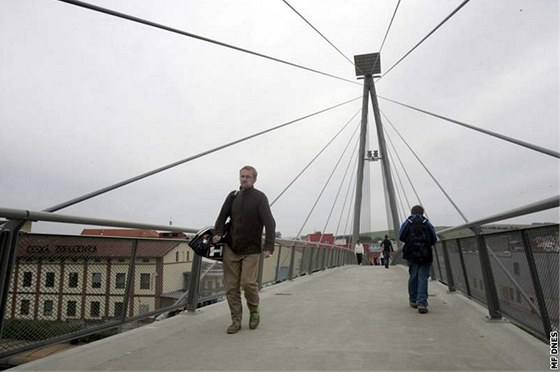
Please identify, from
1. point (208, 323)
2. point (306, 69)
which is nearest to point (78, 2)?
point (208, 323)

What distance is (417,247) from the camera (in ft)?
18.0

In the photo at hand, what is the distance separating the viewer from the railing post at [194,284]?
5098mm

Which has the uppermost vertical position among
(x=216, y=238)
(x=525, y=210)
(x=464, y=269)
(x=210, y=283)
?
(x=525, y=210)

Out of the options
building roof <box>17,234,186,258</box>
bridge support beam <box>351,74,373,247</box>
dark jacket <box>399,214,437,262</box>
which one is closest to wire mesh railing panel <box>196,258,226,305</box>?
building roof <box>17,234,186,258</box>

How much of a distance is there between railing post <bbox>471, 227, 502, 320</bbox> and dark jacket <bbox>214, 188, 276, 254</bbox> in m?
2.28

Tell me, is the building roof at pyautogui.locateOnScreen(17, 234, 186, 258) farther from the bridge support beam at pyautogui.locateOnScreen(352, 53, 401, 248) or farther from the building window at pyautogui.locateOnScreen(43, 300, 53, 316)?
the bridge support beam at pyautogui.locateOnScreen(352, 53, 401, 248)

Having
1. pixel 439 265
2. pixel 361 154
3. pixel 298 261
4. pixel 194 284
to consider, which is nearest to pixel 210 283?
pixel 194 284

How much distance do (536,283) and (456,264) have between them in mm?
3411

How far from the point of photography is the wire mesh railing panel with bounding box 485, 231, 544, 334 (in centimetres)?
340

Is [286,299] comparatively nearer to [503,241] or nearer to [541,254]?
[503,241]

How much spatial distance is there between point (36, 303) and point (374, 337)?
2676mm

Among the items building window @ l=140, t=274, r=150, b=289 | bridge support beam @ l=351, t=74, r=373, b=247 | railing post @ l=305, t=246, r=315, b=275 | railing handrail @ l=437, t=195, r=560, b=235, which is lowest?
railing post @ l=305, t=246, r=315, b=275

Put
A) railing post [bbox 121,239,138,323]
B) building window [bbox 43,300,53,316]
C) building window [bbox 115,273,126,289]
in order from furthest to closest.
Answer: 1. railing post [bbox 121,239,138,323]
2. building window [bbox 115,273,126,289]
3. building window [bbox 43,300,53,316]

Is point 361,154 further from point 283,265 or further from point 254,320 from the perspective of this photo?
point 254,320
